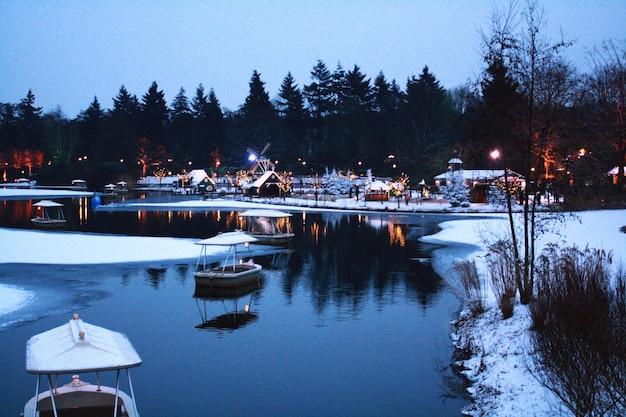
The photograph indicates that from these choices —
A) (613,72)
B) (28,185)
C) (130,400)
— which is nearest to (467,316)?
(130,400)

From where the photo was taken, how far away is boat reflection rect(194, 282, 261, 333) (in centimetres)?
1656

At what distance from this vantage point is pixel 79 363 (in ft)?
24.6

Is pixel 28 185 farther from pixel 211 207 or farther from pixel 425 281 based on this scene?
pixel 425 281

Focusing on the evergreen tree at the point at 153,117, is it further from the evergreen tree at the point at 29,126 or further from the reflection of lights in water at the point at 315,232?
the reflection of lights in water at the point at 315,232

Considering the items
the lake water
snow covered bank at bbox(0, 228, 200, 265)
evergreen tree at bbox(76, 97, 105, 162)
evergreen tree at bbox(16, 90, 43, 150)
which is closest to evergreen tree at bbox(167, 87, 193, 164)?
evergreen tree at bbox(76, 97, 105, 162)

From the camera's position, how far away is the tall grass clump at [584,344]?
8.04m

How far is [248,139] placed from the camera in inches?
3971

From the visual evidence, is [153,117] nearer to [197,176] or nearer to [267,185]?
[197,176]

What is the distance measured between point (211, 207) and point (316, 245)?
3299 centimetres

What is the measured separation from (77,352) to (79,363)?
254 mm

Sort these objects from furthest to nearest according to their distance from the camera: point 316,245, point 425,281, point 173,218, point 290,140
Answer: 1. point 290,140
2. point 173,218
3. point 316,245
4. point 425,281

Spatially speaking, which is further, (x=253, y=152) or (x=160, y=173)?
(x=160, y=173)

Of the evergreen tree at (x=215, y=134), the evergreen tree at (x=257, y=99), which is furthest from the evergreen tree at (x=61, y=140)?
the evergreen tree at (x=257, y=99)

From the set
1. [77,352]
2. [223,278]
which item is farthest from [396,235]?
[77,352]
